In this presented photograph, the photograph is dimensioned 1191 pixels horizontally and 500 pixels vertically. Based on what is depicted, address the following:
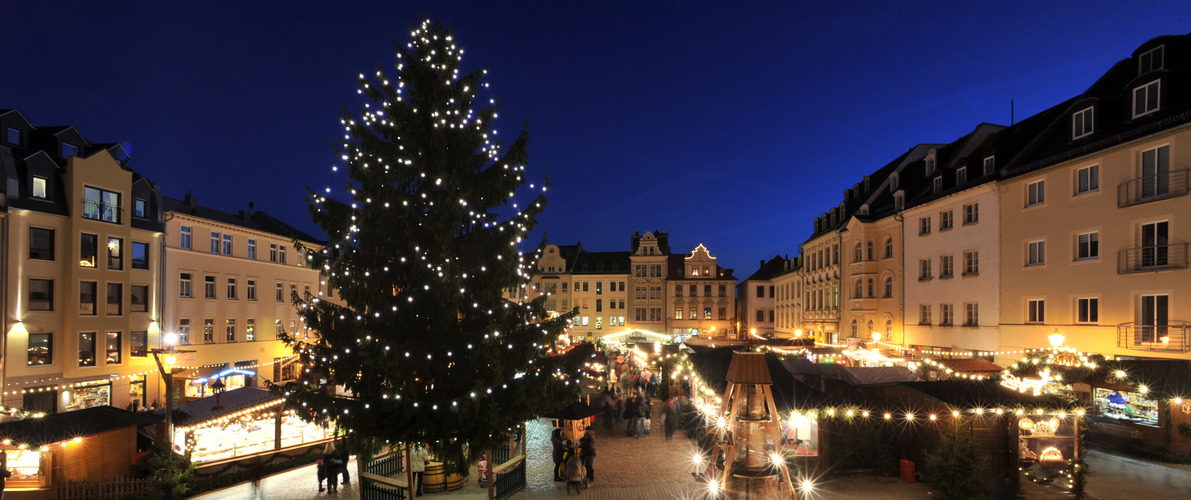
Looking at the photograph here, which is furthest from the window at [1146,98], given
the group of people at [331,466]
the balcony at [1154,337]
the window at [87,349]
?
the window at [87,349]

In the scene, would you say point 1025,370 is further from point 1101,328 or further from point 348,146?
point 348,146

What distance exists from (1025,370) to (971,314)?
1088 cm

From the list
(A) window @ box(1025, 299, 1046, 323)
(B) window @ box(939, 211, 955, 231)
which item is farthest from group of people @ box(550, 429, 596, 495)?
(B) window @ box(939, 211, 955, 231)

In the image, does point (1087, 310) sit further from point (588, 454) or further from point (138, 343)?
point (138, 343)

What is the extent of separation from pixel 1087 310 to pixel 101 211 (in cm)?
3990

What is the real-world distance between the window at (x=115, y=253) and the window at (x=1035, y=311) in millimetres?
39022

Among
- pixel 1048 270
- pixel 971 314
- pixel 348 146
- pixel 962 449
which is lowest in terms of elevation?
pixel 962 449

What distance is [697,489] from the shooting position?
16000mm

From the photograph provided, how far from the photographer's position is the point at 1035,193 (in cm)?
2536

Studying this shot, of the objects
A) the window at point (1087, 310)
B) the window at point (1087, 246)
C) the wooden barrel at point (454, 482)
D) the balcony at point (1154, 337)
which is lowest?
the wooden barrel at point (454, 482)

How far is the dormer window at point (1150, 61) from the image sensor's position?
69.7 ft

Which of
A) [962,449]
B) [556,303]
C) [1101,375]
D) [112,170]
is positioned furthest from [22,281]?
[556,303]

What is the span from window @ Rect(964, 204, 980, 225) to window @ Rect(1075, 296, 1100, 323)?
636cm

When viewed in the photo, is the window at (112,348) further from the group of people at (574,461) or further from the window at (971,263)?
the window at (971,263)
